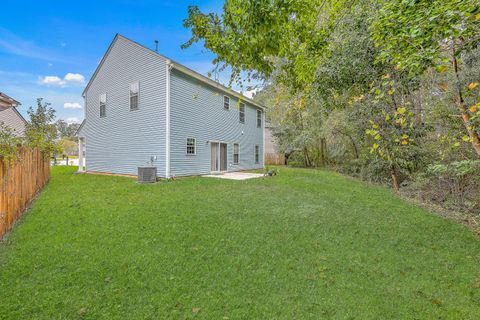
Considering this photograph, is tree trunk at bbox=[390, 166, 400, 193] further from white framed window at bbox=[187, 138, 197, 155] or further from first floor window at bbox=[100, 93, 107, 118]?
first floor window at bbox=[100, 93, 107, 118]

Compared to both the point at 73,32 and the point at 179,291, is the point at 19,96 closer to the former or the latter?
the point at 73,32

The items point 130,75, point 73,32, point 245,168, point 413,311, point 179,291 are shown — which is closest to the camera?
point 413,311

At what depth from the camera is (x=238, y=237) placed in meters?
4.12

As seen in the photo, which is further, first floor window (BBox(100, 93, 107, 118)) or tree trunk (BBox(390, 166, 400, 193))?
first floor window (BBox(100, 93, 107, 118))

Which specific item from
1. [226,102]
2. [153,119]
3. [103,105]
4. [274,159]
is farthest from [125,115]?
[274,159]

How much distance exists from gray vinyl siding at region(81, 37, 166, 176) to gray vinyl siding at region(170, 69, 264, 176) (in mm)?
543

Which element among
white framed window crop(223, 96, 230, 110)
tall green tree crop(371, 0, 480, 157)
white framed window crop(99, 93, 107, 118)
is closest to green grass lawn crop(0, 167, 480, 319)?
tall green tree crop(371, 0, 480, 157)

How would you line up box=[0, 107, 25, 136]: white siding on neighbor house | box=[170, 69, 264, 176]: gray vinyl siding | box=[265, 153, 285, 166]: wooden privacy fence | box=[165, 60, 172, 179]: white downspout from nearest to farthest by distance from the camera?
box=[165, 60, 172, 179]: white downspout < box=[170, 69, 264, 176]: gray vinyl siding < box=[0, 107, 25, 136]: white siding on neighbor house < box=[265, 153, 285, 166]: wooden privacy fence

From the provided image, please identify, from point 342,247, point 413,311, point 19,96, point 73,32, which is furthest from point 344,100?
point 19,96

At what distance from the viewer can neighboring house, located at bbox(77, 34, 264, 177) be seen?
1016cm

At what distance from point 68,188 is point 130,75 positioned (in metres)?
6.10

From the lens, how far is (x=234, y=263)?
3.27 meters

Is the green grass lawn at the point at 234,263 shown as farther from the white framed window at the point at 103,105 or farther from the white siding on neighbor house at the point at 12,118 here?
the white siding on neighbor house at the point at 12,118

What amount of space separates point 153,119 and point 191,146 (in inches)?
82.5
